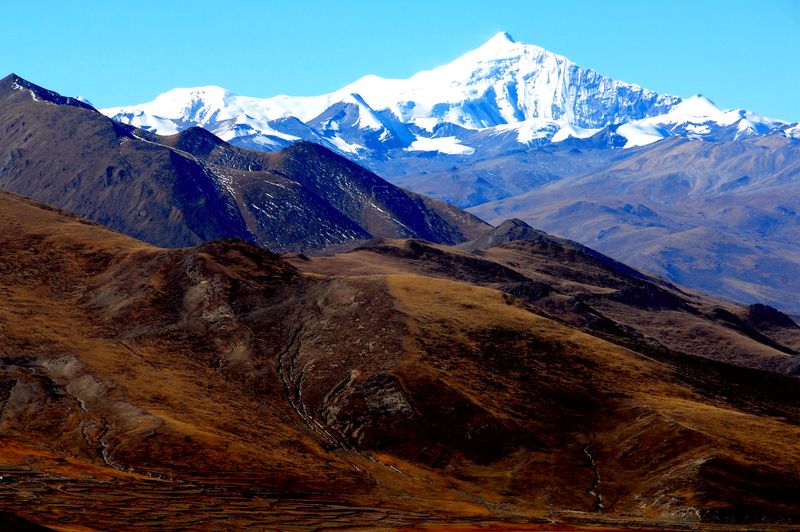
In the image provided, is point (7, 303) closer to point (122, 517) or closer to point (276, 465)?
point (276, 465)

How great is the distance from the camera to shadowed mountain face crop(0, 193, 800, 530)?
124688 mm

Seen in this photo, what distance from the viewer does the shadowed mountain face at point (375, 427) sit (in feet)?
409

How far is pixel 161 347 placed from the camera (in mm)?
190125

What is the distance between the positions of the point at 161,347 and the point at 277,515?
79715 millimetres

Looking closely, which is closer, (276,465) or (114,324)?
(276,465)

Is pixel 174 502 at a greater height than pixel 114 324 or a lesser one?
lesser

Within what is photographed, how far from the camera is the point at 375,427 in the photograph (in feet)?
536

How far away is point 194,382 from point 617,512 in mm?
72816

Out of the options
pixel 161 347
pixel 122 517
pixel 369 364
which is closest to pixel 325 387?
pixel 369 364

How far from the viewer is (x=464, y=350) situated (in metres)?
185

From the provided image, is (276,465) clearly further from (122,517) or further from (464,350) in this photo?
(464,350)

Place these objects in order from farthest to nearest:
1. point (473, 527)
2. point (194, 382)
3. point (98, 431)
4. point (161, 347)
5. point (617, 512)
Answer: point (161, 347) < point (194, 382) < point (98, 431) < point (617, 512) < point (473, 527)

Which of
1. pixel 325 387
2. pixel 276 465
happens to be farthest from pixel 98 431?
pixel 325 387

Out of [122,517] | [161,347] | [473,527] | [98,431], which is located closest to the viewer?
[122,517]
